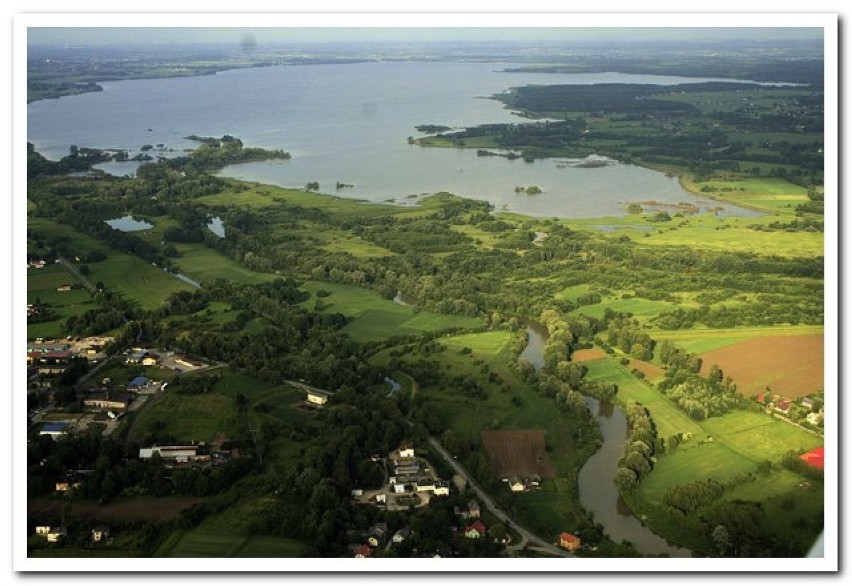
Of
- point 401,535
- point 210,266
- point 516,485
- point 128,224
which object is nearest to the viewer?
point 401,535

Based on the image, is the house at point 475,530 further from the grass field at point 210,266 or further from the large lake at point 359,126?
the large lake at point 359,126

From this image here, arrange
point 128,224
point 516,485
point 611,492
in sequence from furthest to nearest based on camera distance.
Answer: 1. point 128,224
2. point 611,492
3. point 516,485

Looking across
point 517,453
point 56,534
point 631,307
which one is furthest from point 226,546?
point 631,307

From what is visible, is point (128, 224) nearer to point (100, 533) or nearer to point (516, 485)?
point (100, 533)

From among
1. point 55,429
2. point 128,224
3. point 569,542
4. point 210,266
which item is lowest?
point 569,542

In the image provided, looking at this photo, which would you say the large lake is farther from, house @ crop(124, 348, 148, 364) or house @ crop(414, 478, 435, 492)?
house @ crop(414, 478, 435, 492)

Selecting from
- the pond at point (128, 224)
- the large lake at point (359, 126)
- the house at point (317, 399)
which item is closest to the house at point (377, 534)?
the house at point (317, 399)
